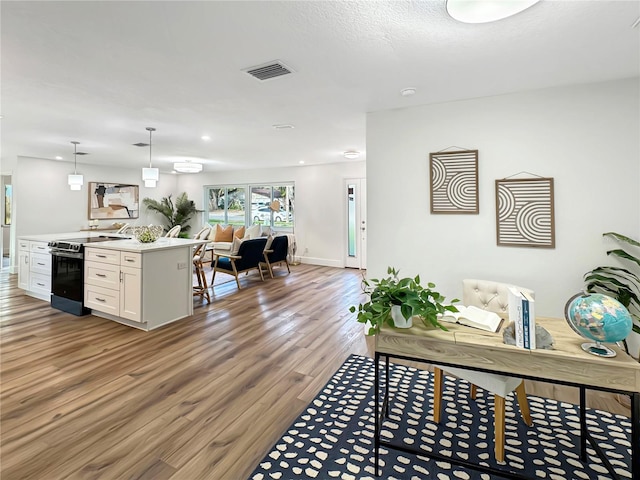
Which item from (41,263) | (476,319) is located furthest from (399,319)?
(41,263)

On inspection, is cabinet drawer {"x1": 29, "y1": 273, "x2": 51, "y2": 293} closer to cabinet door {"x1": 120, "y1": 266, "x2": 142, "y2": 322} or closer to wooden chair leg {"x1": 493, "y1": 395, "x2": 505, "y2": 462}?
cabinet door {"x1": 120, "y1": 266, "x2": 142, "y2": 322}

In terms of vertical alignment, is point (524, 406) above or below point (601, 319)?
below

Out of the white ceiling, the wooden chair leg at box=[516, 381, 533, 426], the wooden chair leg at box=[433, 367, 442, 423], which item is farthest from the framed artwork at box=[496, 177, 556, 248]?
the wooden chair leg at box=[433, 367, 442, 423]

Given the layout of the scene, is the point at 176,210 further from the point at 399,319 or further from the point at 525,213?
the point at 399,319

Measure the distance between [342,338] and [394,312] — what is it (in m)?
1.95

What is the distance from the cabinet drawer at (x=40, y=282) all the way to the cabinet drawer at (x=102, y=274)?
42.0 inches

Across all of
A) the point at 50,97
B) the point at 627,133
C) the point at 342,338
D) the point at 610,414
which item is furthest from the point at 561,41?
the point at 50,97

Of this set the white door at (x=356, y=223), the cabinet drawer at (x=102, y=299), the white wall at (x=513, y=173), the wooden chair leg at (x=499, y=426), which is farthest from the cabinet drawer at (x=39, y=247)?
the wooden chair leg at (x=499, y=426)

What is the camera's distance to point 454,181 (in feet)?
10.6

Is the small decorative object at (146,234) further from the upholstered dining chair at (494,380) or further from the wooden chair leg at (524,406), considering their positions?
the wooden chair leg at (524,406)

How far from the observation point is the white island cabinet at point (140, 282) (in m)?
3.63

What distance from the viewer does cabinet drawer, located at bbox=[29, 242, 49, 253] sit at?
4660 mm

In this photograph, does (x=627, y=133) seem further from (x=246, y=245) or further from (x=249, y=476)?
(x=246, y=245)

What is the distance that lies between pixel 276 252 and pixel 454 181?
438 centimetres
